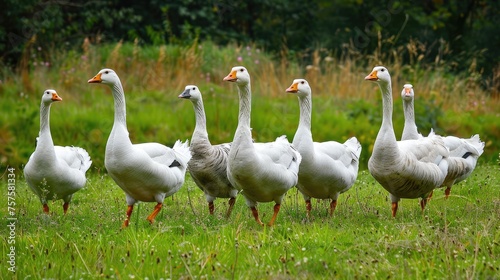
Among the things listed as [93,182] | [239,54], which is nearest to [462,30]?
[239,54]

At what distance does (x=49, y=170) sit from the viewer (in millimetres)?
8250

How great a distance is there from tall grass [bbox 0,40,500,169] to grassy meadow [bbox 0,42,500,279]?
0.11ft

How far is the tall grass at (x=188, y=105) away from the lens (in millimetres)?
13242

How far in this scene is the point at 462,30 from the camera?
78.3ft

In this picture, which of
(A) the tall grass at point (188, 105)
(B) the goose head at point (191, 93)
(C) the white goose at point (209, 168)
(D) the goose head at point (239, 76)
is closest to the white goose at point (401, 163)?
(D) the goose head at point (239, 76)

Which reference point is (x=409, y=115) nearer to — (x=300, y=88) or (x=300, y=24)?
(x=300, y=88)

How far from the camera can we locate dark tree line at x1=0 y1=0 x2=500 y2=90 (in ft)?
70.2

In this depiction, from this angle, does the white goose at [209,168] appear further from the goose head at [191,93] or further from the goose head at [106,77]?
the goose head at [106,77]

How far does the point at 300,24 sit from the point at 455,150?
16615mm

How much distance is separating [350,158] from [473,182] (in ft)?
8.98

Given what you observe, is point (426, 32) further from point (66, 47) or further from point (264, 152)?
point (264, 152)

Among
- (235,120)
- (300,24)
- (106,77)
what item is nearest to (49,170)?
(106,77)

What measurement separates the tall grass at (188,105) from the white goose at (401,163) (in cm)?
482

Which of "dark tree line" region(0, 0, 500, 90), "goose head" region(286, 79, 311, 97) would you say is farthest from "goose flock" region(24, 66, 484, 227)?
"dark tree line" region(0, 0, 500, 90)
